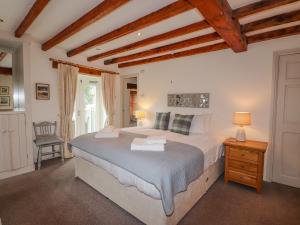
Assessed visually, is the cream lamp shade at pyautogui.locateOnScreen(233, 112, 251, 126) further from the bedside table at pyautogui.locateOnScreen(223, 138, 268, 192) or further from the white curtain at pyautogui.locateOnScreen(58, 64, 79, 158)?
the white curtain at pyautogui.locateOnScreen(58, 64, 79, 158)

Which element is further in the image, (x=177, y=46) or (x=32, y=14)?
(x=177, y=46)

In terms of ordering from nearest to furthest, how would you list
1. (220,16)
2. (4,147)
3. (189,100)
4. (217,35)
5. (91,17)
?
1. (220,16)
2. (91,17)
3. (217,35)
4. (4,147)
5. (189,100)

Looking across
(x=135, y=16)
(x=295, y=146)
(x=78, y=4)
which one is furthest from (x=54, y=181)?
(x=295, y=146)

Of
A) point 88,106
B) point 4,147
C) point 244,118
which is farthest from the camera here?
point 88,106

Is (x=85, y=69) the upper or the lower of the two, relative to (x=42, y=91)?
upper

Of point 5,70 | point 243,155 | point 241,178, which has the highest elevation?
point 5,70

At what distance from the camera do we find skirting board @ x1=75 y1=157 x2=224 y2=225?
1.75m

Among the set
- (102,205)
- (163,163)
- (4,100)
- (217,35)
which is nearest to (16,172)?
(4,100)

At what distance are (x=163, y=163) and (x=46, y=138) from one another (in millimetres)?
2761

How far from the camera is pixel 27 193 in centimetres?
241

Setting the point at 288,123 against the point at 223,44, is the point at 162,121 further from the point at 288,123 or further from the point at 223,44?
the point at 288,123

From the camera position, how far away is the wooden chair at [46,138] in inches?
127

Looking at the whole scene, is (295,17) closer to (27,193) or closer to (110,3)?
(110,3)

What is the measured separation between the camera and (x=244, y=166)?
102 inches
